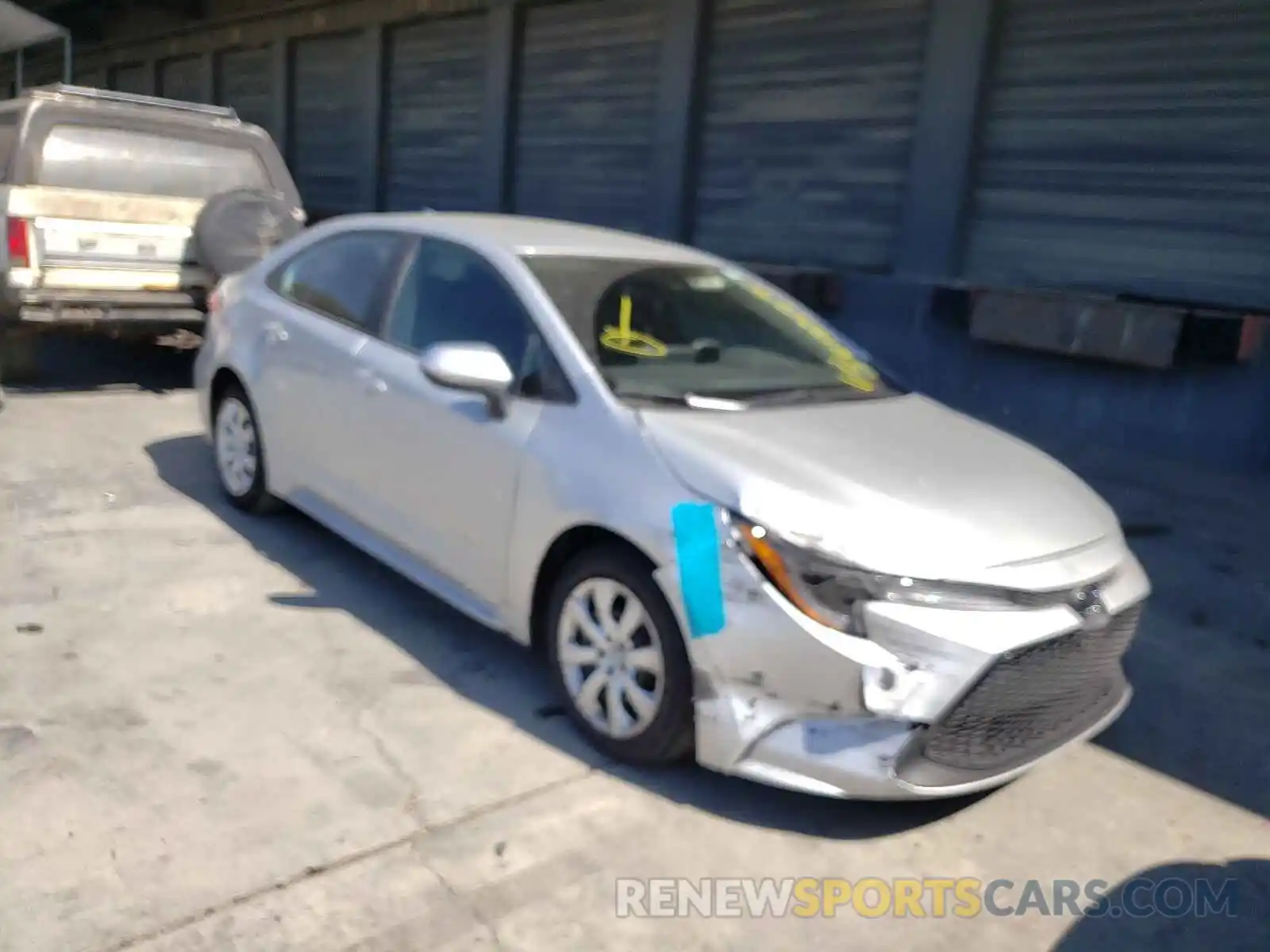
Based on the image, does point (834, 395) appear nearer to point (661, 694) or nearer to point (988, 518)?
point (988, 518)

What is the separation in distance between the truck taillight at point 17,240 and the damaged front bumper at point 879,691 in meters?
5.79

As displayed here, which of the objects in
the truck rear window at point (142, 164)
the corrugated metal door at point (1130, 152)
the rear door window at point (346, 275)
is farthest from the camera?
the truck rear window at point (142, 164)

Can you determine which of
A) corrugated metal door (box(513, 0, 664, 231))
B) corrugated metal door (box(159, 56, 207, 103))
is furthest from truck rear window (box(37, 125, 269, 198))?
corrugated metal door (box(159, 56, 207, 103))

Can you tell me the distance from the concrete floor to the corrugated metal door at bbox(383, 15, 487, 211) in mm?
9000

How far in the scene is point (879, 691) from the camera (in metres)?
2.85

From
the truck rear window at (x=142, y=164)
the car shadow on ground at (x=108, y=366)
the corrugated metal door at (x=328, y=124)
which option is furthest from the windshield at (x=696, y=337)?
the corrugated metal door at (x=328, y=124)

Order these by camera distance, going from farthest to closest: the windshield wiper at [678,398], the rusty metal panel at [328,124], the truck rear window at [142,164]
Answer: the rusty metal panel at [328,124]
the truck rear window at [142,164]
the windshield wiper at [678,398]

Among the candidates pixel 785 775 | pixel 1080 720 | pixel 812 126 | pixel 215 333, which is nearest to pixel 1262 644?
pixel 1080 720

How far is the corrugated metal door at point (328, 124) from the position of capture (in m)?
14.7

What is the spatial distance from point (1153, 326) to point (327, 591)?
5103 millimetres

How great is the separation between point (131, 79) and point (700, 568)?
21.1 meters

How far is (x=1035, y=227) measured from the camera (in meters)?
7.88

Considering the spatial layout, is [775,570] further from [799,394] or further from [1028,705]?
[799,394]

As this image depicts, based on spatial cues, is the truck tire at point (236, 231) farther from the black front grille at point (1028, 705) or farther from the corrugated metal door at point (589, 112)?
the black front grille at point (1028, 705)
